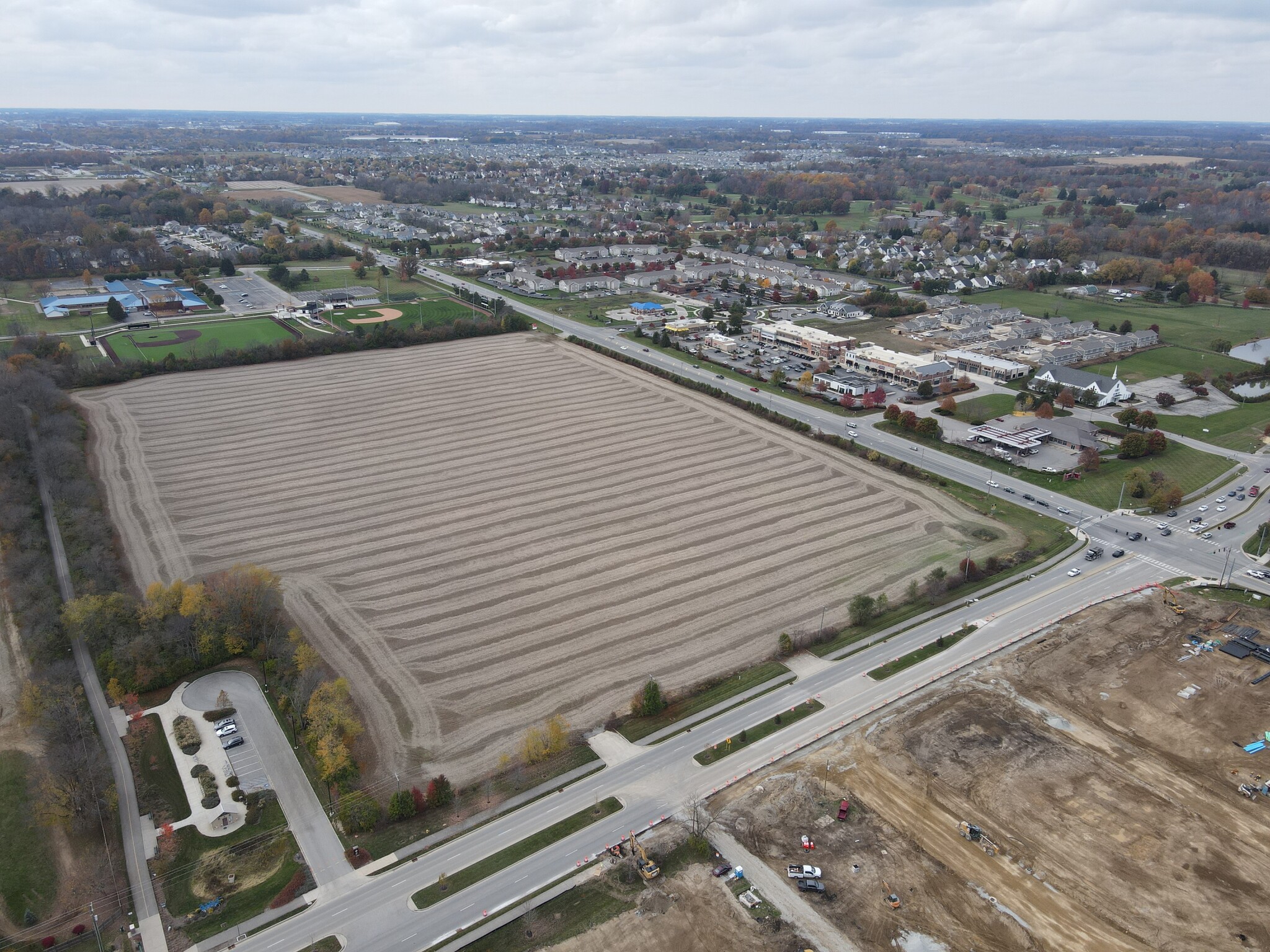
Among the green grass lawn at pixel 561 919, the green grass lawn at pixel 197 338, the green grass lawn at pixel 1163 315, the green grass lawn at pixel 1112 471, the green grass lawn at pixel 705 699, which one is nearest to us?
the green grass lawn at pixel 561 919

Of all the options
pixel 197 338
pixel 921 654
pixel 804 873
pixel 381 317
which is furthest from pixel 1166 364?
pixel 197 338

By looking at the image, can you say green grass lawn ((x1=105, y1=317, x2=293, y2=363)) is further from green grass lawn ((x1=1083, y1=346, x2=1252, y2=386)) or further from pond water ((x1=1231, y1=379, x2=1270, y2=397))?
pond water ((x1=1231, y1=379, x2=1270, y2=397))

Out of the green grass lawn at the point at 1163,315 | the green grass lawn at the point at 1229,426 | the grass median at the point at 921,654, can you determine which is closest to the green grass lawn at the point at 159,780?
the grass median at the point at 921,654

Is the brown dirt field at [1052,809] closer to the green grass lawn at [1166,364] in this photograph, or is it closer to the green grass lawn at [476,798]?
the green grass lawn at [476,798]

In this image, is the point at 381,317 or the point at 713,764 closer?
the point at 713,764

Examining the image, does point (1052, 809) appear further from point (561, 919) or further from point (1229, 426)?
point (1229, 426)

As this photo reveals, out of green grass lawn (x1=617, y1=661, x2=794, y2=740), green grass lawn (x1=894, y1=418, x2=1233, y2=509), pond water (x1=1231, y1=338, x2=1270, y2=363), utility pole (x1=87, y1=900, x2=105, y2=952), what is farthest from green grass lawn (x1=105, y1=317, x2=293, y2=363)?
pond water (x1=1231, y1=338, x2=1270, y2=363)

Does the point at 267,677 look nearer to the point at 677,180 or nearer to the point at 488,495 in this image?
the point at 488,495
